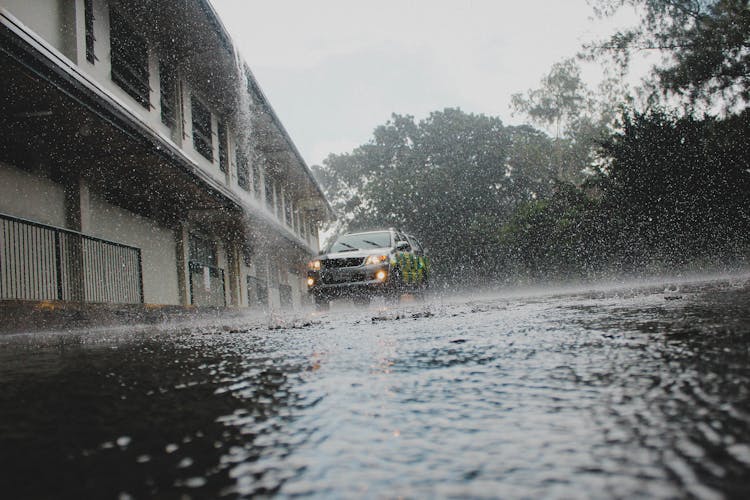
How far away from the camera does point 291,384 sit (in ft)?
5.03

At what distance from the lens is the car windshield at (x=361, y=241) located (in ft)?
41.0

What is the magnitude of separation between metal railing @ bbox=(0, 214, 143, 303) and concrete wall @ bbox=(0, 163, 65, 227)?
41 cm

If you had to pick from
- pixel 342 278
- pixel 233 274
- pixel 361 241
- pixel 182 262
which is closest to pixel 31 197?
pixel 182 262

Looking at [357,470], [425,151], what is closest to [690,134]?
[357,470]

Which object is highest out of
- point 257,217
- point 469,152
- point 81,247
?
A: point 469,152

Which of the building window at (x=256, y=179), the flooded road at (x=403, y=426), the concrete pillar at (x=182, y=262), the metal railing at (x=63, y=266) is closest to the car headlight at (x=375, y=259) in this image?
the metal railing at (x=63, y=266)

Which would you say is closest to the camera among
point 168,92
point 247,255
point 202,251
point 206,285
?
point 168,92

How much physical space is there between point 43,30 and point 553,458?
9531 mm

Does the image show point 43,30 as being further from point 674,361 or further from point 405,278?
point 674,361

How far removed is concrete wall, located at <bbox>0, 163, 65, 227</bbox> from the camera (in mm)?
7773

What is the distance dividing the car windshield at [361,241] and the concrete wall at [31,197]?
5564mm

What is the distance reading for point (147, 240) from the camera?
12.0 m

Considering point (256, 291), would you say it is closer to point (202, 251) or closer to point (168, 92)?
point (202, 251)

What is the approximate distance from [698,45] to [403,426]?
2336 centimetres
